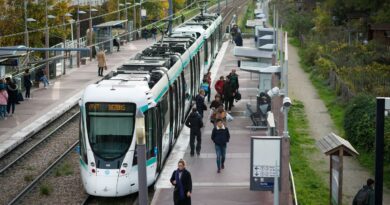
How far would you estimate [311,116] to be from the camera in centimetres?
3089

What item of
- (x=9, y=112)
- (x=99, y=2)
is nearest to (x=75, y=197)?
(x=9, y=112)

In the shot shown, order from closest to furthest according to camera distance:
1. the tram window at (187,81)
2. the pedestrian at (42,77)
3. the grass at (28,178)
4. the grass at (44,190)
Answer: the grass at (44,190) → the grass at (28,178) → the tram window at (187,81) → the pedestrian at (42,77)

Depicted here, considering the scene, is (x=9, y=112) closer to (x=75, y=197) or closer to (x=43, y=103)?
(x=43, y=103)

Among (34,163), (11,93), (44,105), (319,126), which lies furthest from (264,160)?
(44,105)

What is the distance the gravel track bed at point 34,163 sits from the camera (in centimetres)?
2167

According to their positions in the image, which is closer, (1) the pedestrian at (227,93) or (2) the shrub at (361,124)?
(2) the shrub at (361,124)

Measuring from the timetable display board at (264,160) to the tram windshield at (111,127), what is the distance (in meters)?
3.96

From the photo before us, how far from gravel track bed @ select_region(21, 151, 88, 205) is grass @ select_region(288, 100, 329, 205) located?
5376mm

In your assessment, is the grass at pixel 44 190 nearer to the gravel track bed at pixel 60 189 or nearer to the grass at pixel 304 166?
the gravel track bed at pixel 60 189

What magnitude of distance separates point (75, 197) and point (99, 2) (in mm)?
67022

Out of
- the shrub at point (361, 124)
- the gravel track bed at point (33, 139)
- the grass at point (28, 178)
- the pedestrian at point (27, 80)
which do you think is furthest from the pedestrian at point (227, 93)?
the pedestrian at point (27, 80)

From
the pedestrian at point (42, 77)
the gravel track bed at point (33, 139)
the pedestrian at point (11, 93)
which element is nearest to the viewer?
the gravel track bed at point (33, 139)

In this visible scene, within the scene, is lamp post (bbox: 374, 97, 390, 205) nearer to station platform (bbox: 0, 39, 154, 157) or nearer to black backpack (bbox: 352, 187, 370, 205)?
black backpack (bbox: 352, 187, 370, 205)

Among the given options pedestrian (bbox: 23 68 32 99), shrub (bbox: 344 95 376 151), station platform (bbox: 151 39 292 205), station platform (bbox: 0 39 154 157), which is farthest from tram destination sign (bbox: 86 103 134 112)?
pedestrian (bbox: 23 68 32 99)
